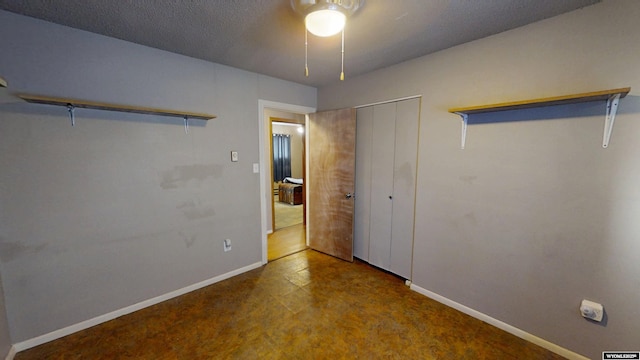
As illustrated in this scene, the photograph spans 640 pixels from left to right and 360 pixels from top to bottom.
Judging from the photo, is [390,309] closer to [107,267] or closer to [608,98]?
[608,98]

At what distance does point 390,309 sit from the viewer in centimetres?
223

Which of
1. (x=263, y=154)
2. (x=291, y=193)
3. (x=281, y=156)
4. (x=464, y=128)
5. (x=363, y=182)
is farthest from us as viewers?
(x=281, y=156)

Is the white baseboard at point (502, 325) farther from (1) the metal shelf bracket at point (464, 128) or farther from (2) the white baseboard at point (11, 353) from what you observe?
(2) the white baseboard at point (11, 353)

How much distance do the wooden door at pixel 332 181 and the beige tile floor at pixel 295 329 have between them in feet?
2.50

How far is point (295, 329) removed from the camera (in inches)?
77.6

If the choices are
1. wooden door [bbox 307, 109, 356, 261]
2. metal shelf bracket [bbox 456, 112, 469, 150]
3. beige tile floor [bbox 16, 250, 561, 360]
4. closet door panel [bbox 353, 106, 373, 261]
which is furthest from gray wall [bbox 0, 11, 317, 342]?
metal shelf bracket [bbox 456, 112, 469, 150]

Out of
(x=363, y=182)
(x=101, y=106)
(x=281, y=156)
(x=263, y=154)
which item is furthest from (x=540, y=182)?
(x=281, y=156)

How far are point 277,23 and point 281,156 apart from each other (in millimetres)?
6689

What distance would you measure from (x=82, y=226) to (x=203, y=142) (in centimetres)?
119

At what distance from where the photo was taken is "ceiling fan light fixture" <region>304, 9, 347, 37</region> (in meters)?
1.38

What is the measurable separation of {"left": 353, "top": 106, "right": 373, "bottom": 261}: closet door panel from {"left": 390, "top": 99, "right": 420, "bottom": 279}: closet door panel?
14.4 inches

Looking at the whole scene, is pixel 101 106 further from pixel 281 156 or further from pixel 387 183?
pixel 281 156

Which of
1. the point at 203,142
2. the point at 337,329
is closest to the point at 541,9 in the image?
the point at 337,329

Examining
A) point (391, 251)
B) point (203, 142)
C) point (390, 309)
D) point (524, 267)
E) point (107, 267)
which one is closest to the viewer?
point (524, 267)
